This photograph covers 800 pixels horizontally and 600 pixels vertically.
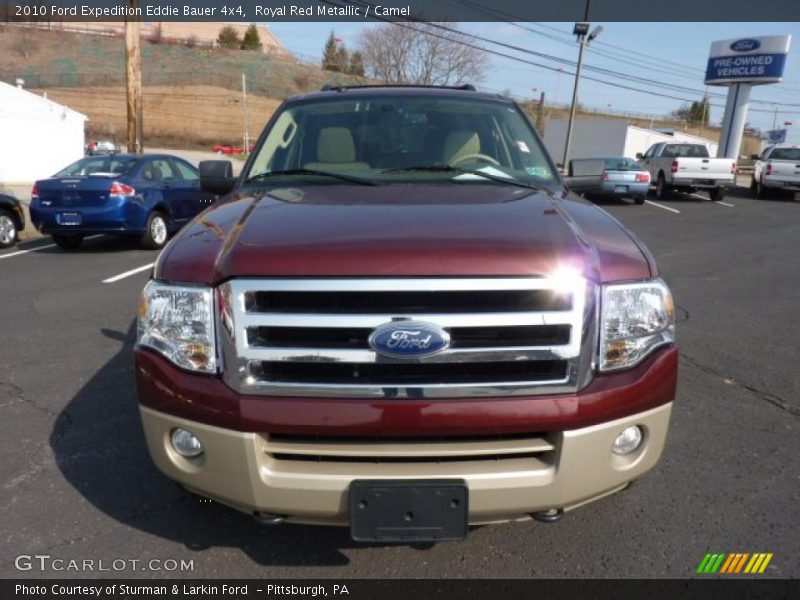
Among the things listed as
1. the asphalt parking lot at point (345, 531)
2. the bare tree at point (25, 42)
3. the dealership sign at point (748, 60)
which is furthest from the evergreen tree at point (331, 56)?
the asphalt parking lot at point (345, 531)

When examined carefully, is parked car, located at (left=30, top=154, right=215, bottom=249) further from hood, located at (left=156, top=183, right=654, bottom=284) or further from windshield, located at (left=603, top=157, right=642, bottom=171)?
windshield, located at (left=603, top=157, right=642, bottom=171)

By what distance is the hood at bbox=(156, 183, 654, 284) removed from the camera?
2035mm

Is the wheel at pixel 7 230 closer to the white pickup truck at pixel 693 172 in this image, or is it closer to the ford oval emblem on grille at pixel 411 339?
the ford oval emblem on grille at pixel 411 339

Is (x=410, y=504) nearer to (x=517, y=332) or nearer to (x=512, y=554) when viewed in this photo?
(x=517, y=332)

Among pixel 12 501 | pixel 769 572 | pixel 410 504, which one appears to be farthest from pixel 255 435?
pixel 769 572

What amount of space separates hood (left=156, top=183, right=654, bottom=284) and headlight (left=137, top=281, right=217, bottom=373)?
0.06 meters

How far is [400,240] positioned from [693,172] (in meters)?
20.4

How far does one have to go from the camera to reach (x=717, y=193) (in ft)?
66.8

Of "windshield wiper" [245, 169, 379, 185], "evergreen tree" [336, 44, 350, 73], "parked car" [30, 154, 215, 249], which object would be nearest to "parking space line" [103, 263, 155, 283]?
"parked car" [30, 154, 215, 249]

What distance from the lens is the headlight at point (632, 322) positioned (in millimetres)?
2154

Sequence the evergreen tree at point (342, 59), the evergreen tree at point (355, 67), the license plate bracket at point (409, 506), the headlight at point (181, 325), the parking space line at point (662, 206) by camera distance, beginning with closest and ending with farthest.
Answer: the license plate bracket at point (409, 506) → the headlight at point (181, 325) → the parking space line at point (662, 206) → the evergreen tree at point (355, 67) → the evergreen tree at point (342, 59)

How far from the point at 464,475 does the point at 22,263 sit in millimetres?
9260

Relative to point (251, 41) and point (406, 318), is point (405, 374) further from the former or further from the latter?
point (251, 41)

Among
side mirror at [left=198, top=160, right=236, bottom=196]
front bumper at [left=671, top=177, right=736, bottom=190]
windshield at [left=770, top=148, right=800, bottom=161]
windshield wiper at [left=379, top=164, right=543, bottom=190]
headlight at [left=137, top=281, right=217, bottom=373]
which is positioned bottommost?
front bumper at [left=671, top=177, right=736, bottom=190]
